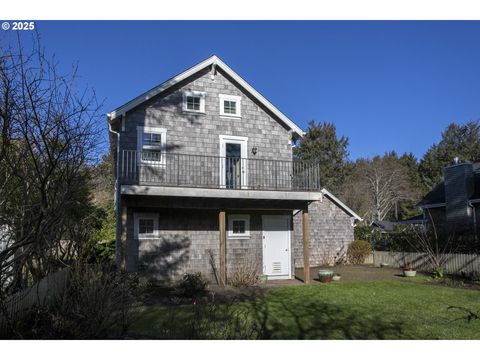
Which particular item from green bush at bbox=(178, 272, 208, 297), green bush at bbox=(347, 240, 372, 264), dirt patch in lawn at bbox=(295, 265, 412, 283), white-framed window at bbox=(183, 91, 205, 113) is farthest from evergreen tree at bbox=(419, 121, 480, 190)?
green bush at bbox=(178, 272, 208, 297)

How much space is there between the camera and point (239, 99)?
52.5 feet

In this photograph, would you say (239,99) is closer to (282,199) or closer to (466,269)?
(282,199)

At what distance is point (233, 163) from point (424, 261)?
9810mm

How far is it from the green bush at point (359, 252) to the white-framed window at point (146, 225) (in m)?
12.0

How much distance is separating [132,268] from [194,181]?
369 centimetres

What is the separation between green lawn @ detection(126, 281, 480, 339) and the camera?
251 inches

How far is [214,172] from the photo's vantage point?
15.1m

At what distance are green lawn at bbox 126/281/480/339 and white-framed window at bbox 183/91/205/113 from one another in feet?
23.8

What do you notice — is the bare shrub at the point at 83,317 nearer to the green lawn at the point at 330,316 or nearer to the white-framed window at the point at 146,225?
the green lawn at the point at 330,316

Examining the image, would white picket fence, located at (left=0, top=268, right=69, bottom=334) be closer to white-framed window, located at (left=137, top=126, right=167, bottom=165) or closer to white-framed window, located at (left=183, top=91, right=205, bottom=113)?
white-framed window, located at (left=137, top=126, right=167, bottom=165)

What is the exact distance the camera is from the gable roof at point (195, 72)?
13992 millimetres

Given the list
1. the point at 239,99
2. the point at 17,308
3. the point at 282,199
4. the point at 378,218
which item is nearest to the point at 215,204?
the point at 282,199

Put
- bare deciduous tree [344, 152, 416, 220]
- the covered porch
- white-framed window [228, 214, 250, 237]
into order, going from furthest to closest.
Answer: bare deciduous tree [344, 152, 416, 220] < white-framed window [228, 214, 250, 237] < the covered porch

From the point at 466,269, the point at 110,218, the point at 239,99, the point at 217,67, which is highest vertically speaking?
the point at 217,67
